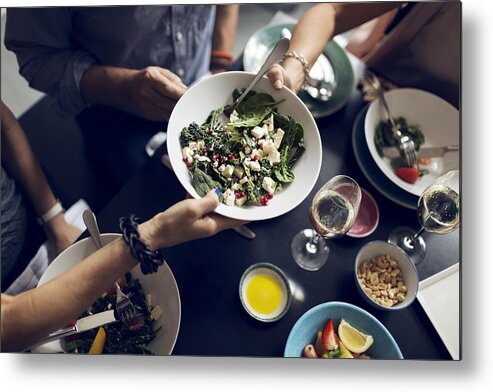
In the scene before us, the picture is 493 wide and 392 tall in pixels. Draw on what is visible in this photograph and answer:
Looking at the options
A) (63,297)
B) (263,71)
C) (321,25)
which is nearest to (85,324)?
(63,297)

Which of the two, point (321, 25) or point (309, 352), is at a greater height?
point (321, 25)

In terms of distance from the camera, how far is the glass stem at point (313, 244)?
104 cm

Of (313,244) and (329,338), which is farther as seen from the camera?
(313,244)

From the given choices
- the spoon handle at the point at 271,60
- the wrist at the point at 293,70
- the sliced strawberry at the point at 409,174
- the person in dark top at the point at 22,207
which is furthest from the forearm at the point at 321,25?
the person in dark top at the point at 22,207

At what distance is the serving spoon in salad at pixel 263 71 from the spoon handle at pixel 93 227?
1.25ft

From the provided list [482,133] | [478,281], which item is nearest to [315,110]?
[482,133]

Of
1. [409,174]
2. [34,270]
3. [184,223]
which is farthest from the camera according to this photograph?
[409,174]

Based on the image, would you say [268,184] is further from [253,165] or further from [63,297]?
[63,297]

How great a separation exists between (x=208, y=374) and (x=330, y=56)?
3.10 ft

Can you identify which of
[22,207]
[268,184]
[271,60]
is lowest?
[22,207]

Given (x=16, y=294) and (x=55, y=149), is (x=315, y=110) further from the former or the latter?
(x=16, y=294)

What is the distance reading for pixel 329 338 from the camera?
37.4 inches

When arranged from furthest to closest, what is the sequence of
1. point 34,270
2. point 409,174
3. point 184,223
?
point 409,174
point 34,270
point 184,223

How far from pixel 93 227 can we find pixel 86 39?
1.78 feet
